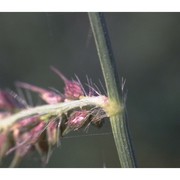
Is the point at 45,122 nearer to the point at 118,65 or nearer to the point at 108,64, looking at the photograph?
the point at 108,64

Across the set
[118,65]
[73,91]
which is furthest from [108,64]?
[118,65]

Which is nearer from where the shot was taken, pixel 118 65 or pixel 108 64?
pixel 108 64

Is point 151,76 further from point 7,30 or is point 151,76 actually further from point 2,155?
point 2,155

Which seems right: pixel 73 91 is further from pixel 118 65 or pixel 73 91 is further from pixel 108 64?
pixel 118 65

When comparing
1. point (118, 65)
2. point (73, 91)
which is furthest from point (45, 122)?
point (118, 65)

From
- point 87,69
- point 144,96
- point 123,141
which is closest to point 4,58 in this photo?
point 87,69

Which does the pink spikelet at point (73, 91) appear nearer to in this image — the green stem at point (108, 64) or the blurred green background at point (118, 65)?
the green stem at point (108, 64)
